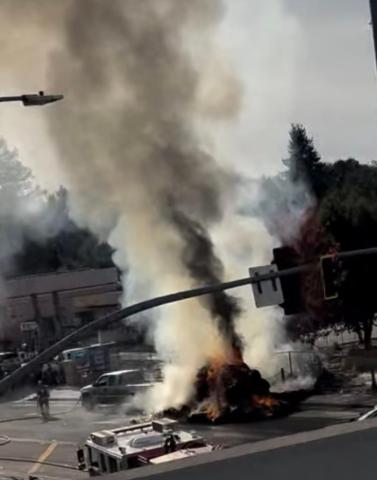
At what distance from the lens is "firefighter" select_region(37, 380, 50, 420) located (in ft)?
91.7

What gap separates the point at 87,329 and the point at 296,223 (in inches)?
1129

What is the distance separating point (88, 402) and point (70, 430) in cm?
380

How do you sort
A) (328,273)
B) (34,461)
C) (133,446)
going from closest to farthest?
(328,273), (133,446), (34,461)

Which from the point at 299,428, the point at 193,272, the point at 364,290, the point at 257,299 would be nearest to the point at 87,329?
the point at 257,299

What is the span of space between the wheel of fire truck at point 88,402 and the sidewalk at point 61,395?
1052 millimetres

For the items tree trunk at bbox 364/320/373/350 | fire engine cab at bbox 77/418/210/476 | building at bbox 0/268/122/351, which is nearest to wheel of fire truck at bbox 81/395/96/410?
building at bbox 0/268/122/351

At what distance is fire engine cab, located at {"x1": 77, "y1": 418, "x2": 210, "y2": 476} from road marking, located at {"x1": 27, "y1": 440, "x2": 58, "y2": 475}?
77.5 inches

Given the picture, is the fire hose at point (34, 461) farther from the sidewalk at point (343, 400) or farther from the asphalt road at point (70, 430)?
the sidewalk at point (343, 400)

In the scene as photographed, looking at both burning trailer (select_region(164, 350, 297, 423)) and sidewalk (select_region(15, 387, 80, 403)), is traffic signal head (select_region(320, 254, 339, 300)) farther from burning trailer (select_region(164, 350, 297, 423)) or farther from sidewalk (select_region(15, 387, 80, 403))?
sidewalk (select_region(15, 387, 80, 403))

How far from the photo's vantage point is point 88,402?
28609 millimetres

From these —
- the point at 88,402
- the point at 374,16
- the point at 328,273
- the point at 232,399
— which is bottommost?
the point at 232,399

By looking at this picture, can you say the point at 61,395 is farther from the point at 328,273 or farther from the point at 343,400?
the point at 328,273

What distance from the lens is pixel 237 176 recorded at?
123 feet

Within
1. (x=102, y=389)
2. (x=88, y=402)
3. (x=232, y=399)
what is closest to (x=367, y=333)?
(x=232, y=399)
